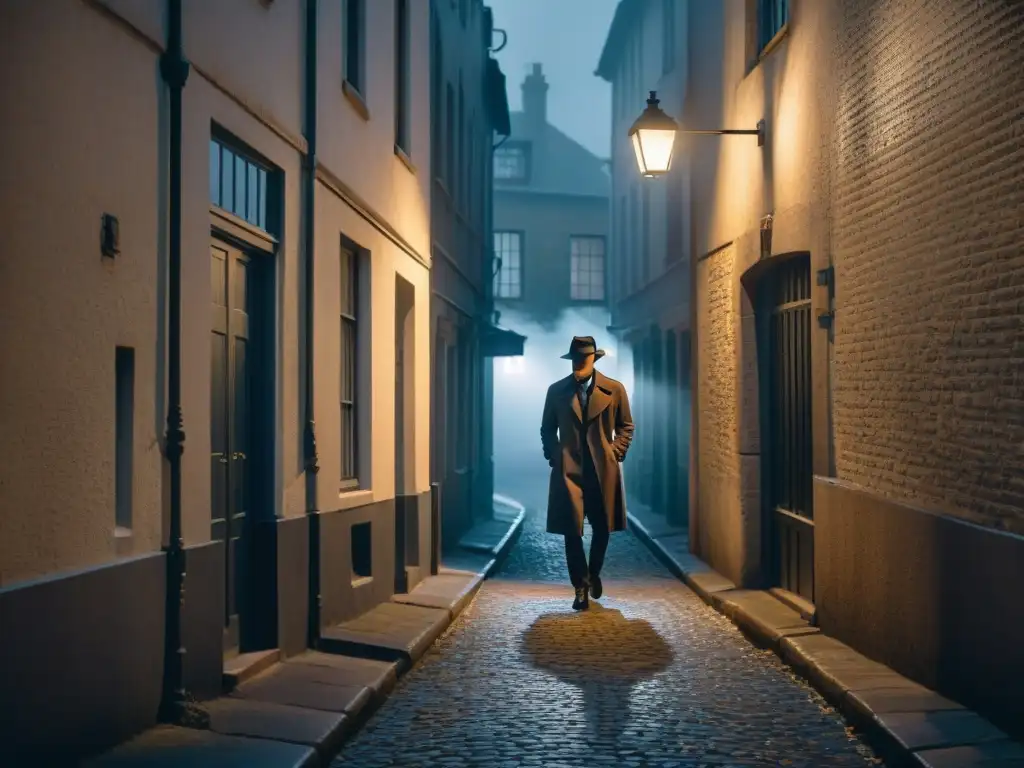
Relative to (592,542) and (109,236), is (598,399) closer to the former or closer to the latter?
(592,542)

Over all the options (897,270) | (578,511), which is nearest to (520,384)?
(578,511)

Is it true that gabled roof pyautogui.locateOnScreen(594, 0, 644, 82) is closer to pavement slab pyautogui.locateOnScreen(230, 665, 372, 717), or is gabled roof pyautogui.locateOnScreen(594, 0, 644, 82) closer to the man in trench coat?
the man in trench coat

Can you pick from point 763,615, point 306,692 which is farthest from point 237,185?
point 763,615

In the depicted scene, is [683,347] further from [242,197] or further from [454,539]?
[242,197]

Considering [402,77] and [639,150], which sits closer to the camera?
[639,150]

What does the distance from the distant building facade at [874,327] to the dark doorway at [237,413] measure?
3.69 metres

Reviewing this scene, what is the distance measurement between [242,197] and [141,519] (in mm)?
2529

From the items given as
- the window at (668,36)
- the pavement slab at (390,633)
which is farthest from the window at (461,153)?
the pavement slab at (390,633)

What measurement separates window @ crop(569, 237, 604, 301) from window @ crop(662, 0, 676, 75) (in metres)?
17.9

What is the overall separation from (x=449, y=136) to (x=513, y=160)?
2638 centimetres

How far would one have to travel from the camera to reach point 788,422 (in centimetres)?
1194

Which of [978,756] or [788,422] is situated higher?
[788,422]

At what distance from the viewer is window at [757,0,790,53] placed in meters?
12.0

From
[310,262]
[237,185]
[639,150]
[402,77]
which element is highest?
[402,77]
